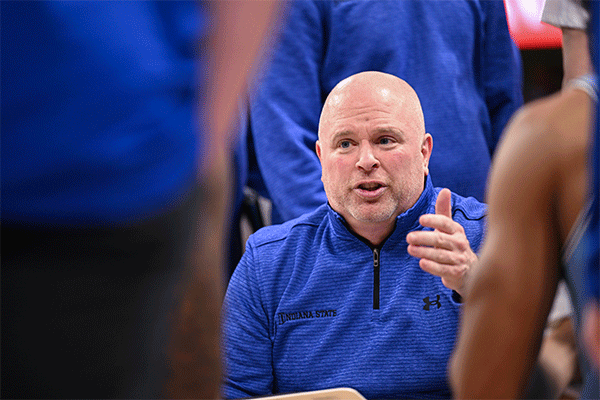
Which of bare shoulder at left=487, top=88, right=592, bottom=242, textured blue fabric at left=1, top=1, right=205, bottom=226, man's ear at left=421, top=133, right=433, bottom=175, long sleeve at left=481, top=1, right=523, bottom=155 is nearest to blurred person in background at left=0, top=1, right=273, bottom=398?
textured blue fabric at left=1, top=1, right=205, bottom=226

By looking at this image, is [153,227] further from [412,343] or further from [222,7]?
[412,343]

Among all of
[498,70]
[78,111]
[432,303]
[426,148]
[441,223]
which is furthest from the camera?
[498,70]

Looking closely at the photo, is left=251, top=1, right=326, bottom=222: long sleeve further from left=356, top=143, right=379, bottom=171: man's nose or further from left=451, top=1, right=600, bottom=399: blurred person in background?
left=451, top=1, right=600, bottom=399: blurred person in background

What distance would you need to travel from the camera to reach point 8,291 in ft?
0.89

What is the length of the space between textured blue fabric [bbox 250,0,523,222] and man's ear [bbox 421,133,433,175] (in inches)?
1.5

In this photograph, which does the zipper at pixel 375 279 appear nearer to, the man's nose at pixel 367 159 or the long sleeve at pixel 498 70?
the man's nose at pixel 367 159

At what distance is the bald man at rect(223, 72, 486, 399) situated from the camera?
0.77 m

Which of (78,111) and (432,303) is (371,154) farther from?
(78,111)

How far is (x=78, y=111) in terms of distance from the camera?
Result: 0.89 feet

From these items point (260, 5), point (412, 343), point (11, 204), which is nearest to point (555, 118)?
point (260, 5)

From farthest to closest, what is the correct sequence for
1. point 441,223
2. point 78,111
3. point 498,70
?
point 498,70 → point 441,223 → point 78,111

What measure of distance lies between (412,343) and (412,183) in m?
0.22

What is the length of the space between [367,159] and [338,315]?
206 millimetres

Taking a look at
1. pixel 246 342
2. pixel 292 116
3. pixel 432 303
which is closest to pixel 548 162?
pixel 432 303
